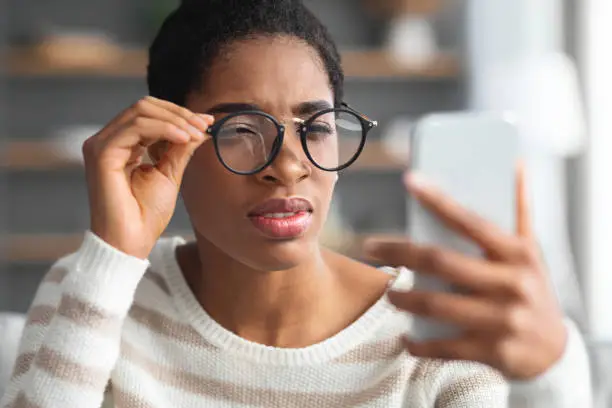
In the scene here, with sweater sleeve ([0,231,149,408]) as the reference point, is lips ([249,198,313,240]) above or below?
above

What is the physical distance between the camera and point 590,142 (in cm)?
353

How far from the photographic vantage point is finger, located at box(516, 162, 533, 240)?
760 millimetres

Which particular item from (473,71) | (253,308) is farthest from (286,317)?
(473,71)

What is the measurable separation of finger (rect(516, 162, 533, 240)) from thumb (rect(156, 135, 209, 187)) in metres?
0.40

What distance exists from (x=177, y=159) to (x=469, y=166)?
44 centimetres

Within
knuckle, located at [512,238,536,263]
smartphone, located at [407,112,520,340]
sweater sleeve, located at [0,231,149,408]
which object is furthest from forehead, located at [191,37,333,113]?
knuckle, located at [512,238,536,263]

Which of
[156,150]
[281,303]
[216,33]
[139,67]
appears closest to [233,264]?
[281,303]

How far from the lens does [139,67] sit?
13.0 feet

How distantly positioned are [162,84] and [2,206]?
3.07m

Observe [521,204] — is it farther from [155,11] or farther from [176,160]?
[155,11]

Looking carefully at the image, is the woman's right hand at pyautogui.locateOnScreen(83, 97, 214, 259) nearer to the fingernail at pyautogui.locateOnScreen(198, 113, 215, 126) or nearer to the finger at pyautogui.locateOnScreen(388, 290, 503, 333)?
the fingernail at pyautogui.locateOnScreen(198, 113, 215, 126)

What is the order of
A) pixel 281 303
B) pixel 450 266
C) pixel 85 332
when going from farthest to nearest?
pixel 281 303
pixel 85 332
pixel 450 266

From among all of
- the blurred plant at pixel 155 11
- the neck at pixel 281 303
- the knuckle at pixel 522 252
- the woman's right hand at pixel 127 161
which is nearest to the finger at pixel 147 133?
the woman's right hand at pixel 127 161

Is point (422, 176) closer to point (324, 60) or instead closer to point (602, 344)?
point (324, 60)
